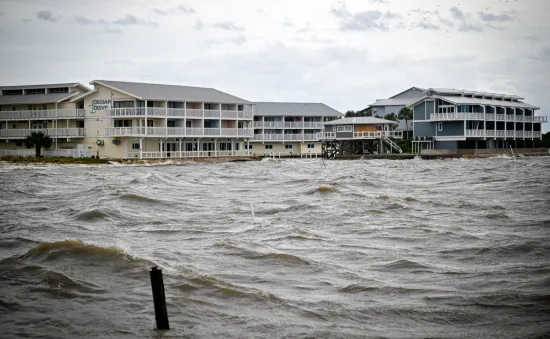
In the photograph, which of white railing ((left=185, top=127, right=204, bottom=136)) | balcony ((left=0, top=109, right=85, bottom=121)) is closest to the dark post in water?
white railing ((left=185, top=127, right=204, bottom=136))

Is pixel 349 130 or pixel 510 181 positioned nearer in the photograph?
pixel 510 181

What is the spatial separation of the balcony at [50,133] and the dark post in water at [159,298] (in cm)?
5492

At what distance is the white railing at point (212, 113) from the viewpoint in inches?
2501

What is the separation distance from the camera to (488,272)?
11695 mm

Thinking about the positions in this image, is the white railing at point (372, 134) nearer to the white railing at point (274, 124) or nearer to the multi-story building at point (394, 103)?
the white railing at point (274, 124)

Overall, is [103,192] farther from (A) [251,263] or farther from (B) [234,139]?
(B) [234,139]

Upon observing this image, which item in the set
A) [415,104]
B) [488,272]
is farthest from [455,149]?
[488,272]

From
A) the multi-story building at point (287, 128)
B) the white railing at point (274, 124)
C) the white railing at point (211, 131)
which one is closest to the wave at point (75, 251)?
the white railing at point (211, 131)

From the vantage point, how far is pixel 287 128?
7994 cm

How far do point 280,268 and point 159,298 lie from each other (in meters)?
4.37

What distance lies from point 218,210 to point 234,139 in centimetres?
4780

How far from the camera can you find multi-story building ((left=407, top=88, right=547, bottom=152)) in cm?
6888

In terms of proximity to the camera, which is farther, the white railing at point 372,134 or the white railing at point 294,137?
the white railing at point 294,137

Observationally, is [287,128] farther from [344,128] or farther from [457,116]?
[457,116]
